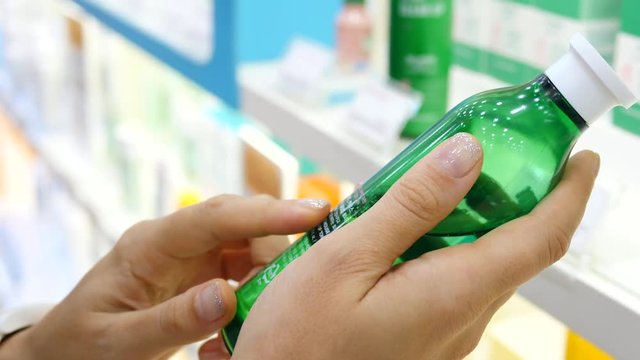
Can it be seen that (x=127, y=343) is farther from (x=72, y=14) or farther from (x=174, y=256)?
(x=72, y=14)

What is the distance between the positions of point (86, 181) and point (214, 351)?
5.69 feet

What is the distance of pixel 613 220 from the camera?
910 mm

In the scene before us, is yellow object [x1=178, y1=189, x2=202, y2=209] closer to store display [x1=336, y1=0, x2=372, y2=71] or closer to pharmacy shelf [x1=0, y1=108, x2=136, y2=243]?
pharmacy shelf [x1=0, y1=108, x2=136, y2=243]

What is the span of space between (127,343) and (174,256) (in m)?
0.11

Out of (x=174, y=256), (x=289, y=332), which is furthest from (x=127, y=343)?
(x=289, y=332)

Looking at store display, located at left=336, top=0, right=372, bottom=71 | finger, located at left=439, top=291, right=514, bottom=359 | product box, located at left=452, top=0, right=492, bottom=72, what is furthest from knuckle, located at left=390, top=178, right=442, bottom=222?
store display, located at left=336, top=0, right=372, bottom=71

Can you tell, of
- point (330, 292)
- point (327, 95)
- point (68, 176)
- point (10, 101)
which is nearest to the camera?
point (330, 292)

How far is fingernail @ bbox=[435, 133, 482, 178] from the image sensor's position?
2.07 feet

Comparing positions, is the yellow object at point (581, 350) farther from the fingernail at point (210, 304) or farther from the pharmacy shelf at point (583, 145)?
the fingernail at point (210, 304)

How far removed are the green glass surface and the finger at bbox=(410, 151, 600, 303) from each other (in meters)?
0.03

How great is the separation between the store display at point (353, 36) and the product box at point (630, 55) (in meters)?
0.44

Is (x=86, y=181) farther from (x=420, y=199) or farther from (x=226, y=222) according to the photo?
(x=420, y=199)

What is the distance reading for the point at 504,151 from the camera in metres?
0.69

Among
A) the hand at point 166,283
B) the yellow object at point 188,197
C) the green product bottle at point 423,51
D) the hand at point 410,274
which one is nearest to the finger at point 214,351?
the hand at point 166,283
